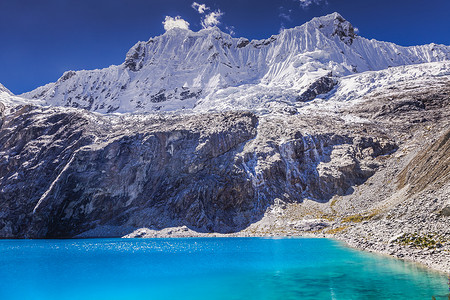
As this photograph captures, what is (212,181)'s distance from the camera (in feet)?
325

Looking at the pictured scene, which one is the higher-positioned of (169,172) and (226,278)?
(169,172)

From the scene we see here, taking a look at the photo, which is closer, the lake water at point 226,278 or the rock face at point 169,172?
the lake water at point 226,278

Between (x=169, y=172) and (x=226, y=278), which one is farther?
(x=169, y=172)

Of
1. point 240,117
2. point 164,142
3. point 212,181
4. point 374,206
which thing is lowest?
point 374,206

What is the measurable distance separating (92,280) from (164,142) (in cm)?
8525

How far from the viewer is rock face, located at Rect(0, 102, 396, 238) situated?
3723 inches

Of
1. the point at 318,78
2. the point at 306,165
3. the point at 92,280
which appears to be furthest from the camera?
the point at 318,78

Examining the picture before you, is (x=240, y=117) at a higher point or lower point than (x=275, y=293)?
higher

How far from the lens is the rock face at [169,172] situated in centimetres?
9456

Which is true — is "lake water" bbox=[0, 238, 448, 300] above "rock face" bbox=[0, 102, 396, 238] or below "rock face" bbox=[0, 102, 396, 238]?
below

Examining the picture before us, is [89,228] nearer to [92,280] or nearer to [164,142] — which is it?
[164,142]

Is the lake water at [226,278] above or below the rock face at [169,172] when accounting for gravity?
below

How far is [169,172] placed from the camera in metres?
106

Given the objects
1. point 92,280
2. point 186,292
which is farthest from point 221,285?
point 92,280
